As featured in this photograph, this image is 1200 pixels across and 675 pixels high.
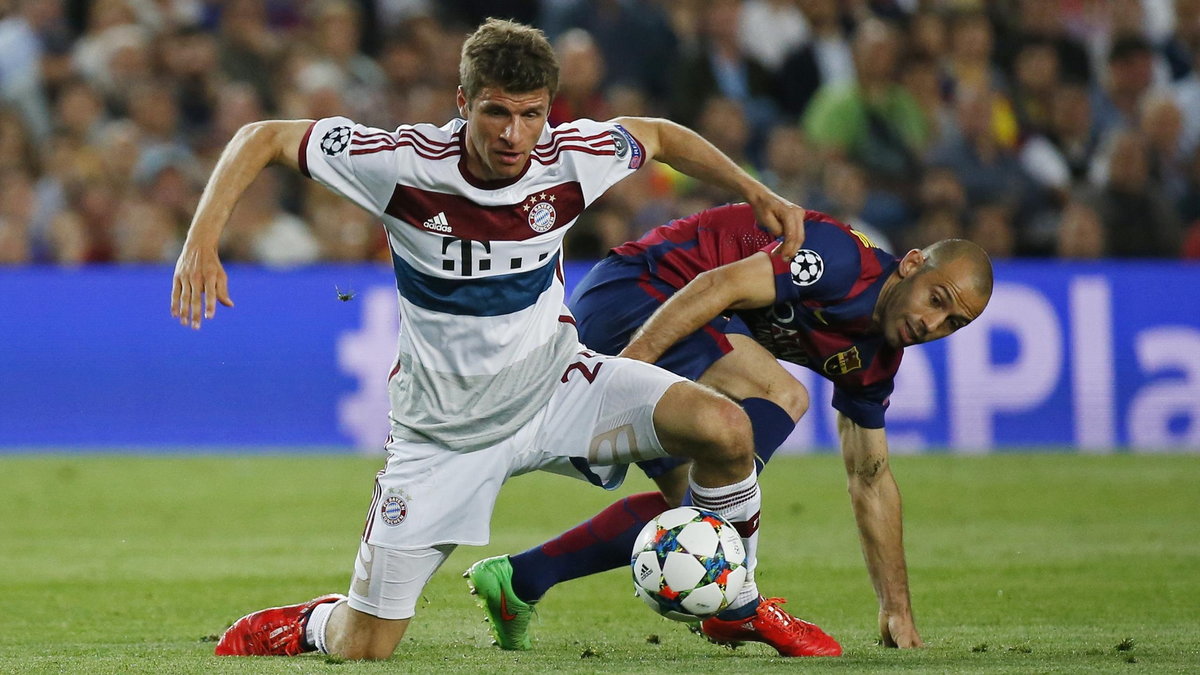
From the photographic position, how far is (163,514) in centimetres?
1016

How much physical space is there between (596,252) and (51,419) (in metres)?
4.31

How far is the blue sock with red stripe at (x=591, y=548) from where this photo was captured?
6.32 m

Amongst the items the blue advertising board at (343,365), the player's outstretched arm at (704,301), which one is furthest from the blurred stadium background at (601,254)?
the player's outstretched arm at (704,301)

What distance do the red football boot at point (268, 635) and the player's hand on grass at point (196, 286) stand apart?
1.39 m

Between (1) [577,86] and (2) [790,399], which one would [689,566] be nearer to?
(2) [790,399]

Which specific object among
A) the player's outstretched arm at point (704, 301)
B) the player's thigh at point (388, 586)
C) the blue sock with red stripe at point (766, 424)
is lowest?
the player's thigh at point (388, 586)

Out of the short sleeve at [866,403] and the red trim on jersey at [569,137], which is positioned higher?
the red trim on jersey at [569,137]

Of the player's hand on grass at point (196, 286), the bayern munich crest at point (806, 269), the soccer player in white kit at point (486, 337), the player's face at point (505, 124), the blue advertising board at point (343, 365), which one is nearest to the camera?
the player's hand on grass at point (196, 286)

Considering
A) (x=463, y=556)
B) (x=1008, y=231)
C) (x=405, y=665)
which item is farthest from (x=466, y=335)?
(x=1008, y=231)

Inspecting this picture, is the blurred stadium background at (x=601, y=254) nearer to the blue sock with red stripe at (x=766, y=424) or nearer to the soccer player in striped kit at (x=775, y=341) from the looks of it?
the soccer player in striped kit at (x=775, y=341)

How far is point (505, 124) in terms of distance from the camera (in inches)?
213

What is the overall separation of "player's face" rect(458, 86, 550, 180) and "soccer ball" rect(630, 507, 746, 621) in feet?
4.24

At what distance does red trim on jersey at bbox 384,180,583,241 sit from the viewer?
5590 mm

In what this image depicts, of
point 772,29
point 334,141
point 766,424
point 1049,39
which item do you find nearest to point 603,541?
point 766,424
